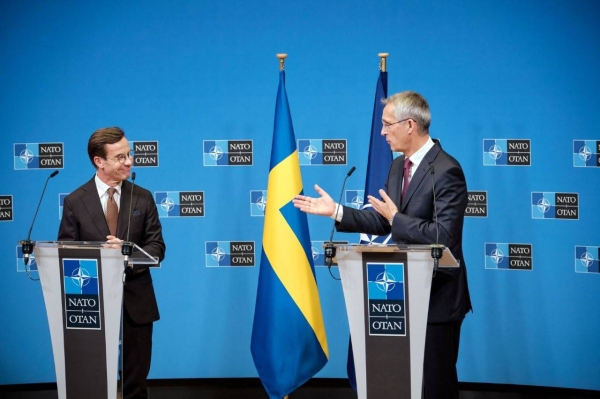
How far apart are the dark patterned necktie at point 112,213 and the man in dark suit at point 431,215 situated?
961 mm

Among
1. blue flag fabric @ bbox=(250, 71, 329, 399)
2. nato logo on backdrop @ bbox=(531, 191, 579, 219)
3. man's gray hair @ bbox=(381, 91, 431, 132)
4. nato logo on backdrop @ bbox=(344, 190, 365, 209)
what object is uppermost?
man's gray hair @ bbox=(381, 91, 431, 132)

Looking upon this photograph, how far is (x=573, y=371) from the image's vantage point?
15.6 ft

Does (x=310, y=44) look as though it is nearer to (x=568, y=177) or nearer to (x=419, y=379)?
(x=568, y=177)

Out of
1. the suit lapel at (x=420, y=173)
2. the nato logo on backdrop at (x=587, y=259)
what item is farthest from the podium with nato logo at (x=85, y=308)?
the nato logo on backdrop at (x=587, y=259)

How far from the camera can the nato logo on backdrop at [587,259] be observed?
4.62m

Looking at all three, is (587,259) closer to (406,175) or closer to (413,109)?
(406,175)

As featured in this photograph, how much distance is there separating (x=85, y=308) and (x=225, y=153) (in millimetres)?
2331

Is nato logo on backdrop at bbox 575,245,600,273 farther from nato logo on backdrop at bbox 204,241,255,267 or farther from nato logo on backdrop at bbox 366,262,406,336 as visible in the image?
nato logo on backdrop at bbox 366,262,406,336

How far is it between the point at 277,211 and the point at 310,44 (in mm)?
1592

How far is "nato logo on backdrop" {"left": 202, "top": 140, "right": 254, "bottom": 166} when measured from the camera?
4.98 m

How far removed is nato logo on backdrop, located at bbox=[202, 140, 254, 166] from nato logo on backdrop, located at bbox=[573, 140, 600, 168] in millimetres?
2393

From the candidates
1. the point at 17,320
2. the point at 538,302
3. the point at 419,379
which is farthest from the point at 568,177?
the point at 17,320

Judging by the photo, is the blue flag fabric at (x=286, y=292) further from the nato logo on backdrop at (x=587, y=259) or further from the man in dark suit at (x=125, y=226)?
the nato logo on backdrop at (x=587, y=259)

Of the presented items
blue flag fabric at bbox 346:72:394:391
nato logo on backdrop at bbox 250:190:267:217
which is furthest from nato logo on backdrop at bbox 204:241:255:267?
blue flag fabric at bbox 346:72:394:391
